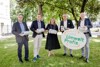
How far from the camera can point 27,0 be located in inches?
789

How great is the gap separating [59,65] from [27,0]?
39.2 feet

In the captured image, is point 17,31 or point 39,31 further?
point 39,31

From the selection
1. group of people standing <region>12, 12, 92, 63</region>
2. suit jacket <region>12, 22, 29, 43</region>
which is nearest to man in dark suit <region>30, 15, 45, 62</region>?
group of people standing <region>12, 12, 92, 63</region>

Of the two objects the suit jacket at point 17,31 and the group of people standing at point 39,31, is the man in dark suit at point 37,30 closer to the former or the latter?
the group of people standing at point 39,31

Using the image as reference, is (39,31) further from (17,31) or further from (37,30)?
(17,31)

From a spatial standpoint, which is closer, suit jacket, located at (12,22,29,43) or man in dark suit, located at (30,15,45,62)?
suit jacket, located at (12,22,29,43)

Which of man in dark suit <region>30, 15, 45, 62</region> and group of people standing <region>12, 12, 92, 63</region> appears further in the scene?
man in dark suit <region>30, 15, 45, 62</region>

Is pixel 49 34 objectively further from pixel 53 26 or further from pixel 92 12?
pixel 92 12

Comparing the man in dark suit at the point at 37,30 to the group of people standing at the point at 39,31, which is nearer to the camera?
the group of people standing at the point at 39,31

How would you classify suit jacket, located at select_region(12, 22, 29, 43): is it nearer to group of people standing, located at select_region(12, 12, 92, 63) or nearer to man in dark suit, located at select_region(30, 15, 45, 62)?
group of people standing, located at select_region(12, 12, 92, 63)

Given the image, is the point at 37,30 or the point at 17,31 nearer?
the point at 17,31

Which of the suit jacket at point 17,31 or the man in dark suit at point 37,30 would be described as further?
the man in dark suit at point 37,30

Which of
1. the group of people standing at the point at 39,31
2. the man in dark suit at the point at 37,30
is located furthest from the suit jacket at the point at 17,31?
the man in dark suit at the point at 37,30

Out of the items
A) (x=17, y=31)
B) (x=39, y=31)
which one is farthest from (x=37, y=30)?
(x=17, y=31)
